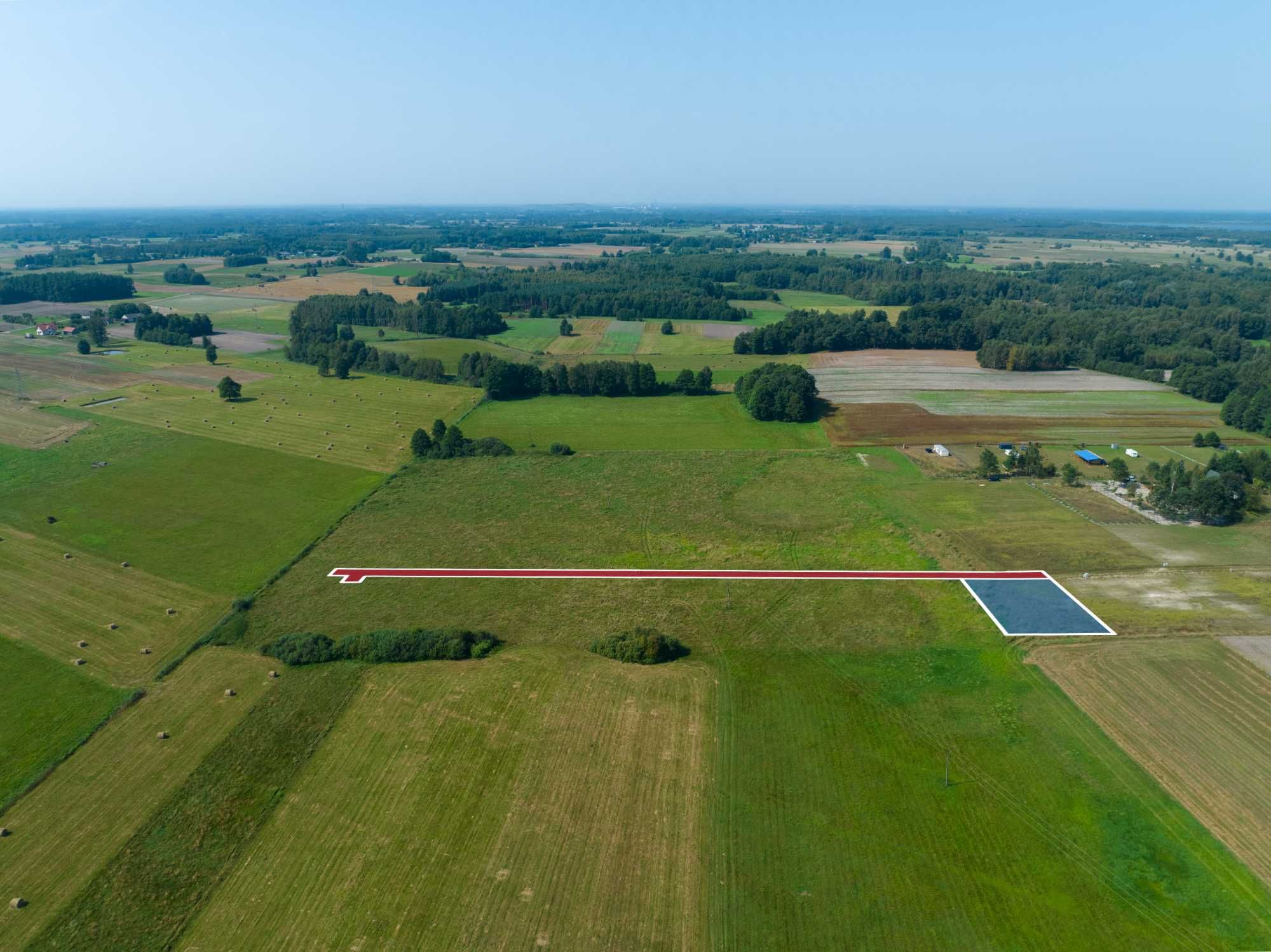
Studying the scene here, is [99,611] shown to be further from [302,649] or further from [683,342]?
[683,342]

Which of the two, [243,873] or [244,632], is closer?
[243,873]

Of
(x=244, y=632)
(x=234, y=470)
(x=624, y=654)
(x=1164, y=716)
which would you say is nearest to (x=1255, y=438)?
(x=1164, y=716)

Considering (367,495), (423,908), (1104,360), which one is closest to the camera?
(423,908)

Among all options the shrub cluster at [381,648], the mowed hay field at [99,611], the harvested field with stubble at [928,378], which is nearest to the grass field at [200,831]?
the shrub cluster at [381,648]

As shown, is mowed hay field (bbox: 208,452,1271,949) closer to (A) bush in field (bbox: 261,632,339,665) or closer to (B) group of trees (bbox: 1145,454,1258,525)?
(A) bush in field (bbox: 261,632,339,665)

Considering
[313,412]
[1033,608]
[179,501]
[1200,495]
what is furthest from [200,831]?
[1200,495]

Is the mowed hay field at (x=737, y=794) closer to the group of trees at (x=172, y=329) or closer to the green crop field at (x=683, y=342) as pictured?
the green crop field at (x=683, y=342)

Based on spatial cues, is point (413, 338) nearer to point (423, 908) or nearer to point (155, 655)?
point (155, 655)
